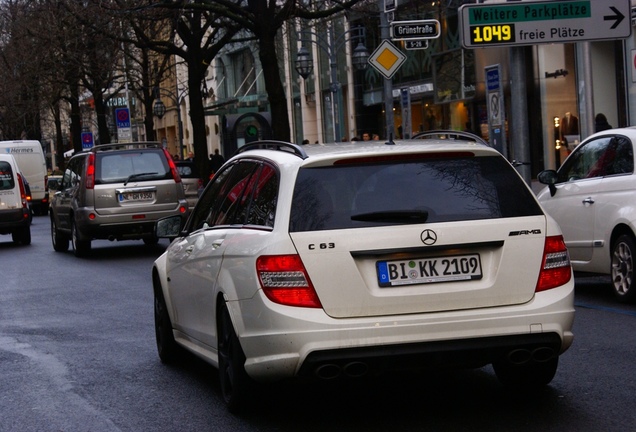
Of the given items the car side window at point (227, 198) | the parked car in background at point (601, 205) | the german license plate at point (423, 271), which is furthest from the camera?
the parked car in background at point (601, 205)

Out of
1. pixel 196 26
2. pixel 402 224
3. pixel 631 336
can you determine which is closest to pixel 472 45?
pixel 631 336

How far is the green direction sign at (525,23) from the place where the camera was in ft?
60.3

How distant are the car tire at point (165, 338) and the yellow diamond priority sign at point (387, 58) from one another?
15179 mm

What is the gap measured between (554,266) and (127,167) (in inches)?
618

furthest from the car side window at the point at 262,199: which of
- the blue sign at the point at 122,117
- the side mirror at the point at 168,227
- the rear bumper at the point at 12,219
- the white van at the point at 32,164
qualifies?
the blue sign at the point at 122,117

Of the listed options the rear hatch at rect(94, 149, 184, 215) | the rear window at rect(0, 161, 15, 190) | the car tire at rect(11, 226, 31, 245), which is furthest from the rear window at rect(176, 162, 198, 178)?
the rear hatch at rect(94, 149, 184, 215)

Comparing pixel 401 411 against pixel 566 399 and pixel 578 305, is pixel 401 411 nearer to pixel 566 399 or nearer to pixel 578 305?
pixel 566 399

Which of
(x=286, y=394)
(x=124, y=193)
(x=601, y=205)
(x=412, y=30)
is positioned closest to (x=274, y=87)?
(x=412, y=30)

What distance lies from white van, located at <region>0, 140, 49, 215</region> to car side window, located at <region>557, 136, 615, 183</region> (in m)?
39.1

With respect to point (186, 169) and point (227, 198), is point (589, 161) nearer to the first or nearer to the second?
point (227, 198)

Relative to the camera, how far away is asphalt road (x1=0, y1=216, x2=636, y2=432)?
6773 millimetres

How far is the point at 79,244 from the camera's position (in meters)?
22.2

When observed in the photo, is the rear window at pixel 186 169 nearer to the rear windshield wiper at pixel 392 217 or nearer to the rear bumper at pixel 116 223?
the rear bumper at pixel 116 223

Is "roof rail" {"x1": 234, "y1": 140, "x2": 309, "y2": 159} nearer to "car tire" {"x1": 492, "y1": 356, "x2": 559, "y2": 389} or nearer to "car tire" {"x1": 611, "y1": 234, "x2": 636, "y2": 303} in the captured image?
"car tire" {"x1": 492, "y1": 356, "x2": 559, "y2": 389}
